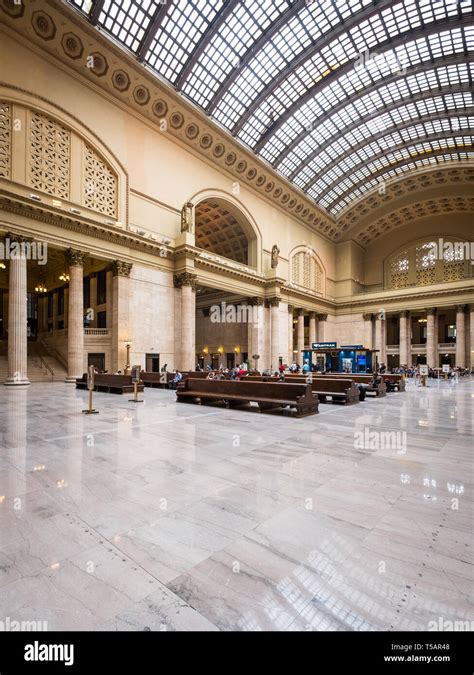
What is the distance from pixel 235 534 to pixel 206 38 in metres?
28.8

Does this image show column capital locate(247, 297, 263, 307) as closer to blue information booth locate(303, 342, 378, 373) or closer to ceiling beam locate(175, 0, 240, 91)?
blue information booth locate(303, 342, 378, 373)

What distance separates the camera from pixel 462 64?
82.7 ft

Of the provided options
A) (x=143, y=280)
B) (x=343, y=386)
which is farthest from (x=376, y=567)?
(x=143, y=280)

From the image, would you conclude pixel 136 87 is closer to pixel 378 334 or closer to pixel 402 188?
pixel 402 188

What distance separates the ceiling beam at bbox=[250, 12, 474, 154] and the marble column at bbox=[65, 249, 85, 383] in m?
18.3

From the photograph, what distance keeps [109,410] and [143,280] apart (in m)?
15.1

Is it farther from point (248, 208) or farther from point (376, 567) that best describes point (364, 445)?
point (248, 208)

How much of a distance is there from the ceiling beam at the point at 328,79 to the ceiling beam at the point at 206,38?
602cm

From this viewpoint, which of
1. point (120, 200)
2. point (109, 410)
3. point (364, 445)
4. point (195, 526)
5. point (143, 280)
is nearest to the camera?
point (195, 526)

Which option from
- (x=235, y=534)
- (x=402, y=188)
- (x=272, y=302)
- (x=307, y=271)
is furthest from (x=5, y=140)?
(x=402, y=188)

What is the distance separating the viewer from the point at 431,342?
38844 millimetres

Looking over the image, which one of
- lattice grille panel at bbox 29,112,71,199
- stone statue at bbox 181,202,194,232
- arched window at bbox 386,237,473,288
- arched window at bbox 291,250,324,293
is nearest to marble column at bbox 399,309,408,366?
arched window at bbox 386,237,473,288

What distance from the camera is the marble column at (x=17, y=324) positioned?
1672cm

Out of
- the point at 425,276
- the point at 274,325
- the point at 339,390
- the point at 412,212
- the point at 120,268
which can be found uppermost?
the point at 412,212
